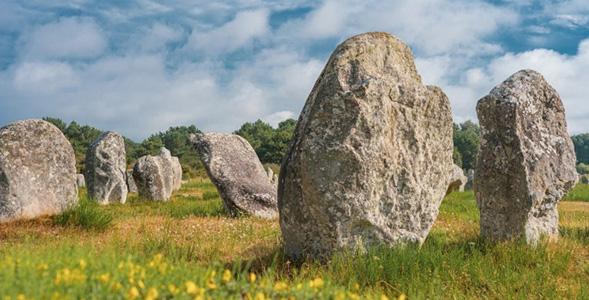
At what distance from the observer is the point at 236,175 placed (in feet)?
45.6

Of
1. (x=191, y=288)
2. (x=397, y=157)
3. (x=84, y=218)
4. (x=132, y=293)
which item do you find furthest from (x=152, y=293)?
(x=84, y=218)

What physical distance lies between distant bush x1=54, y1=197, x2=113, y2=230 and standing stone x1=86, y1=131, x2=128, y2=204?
855cm

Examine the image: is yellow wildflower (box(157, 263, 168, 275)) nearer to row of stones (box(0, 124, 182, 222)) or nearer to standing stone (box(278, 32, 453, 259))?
standing stone (box(278, 32, 453, 259))

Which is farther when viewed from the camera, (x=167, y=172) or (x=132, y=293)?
(x=167, y=172)

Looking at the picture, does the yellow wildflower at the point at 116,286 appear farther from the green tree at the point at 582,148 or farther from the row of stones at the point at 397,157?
the green tree at the point at 582,148

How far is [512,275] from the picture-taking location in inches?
252

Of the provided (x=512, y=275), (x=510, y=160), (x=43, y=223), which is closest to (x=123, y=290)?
(x=512, y=275)

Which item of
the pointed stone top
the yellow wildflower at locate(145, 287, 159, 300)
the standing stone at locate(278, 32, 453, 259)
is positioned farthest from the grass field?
the pointed stone top

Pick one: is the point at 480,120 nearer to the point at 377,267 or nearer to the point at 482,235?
the point at 482,235

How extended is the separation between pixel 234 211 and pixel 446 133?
6826 millimetres

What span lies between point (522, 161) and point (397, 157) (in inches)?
86.2

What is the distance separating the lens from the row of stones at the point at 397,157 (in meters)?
6.58

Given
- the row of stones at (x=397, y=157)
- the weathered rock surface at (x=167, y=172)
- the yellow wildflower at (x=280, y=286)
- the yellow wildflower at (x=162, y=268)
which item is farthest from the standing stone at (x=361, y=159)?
the weathered rock surface at (x=167, y=172)

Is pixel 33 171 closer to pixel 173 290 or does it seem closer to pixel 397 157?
pixel 397 157
